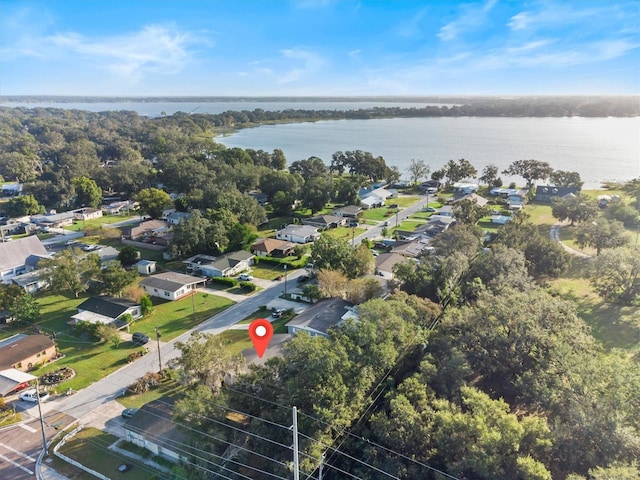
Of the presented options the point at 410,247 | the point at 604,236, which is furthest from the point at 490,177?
the point at 410,247

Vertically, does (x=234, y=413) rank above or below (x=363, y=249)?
below

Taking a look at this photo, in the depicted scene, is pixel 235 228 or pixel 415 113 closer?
pixel 235 228

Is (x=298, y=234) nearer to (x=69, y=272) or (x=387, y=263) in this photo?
(x=387, y=263)

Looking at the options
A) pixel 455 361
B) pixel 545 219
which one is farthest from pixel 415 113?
pixel 455 361

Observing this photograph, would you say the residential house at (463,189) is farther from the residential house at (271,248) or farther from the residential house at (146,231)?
the residential house at (146,231)

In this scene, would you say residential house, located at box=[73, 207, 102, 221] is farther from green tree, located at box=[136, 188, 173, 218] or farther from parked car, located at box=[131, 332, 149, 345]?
parked car, located at box=[131, 332, 149, 345]

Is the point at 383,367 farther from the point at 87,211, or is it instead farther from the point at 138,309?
the point at 87,211

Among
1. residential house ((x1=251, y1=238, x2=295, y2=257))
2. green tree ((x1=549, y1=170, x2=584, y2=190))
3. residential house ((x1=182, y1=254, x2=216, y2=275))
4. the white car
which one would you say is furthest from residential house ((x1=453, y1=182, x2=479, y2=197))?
the white car
